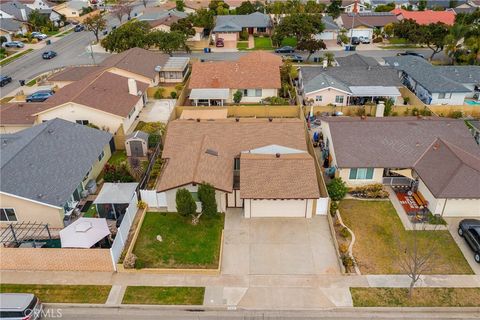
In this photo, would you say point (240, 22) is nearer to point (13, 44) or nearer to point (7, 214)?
point (13, 44)

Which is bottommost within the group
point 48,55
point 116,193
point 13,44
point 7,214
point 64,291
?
point 64,291

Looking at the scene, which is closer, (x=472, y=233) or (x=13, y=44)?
(x=472, y=233)

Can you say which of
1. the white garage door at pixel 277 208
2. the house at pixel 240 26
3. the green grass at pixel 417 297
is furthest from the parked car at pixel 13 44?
the green grass at pixel 417 297

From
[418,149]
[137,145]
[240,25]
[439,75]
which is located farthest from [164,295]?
[240,25]

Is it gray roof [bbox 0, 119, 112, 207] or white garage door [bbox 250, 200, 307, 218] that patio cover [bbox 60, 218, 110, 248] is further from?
white garage door [bbox 250, 200, 307, 218]

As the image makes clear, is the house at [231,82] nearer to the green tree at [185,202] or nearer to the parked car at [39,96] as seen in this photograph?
the parked car at [39,96]

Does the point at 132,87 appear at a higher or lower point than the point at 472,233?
higher

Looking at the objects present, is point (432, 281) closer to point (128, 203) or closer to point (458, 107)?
point (128, 203)
